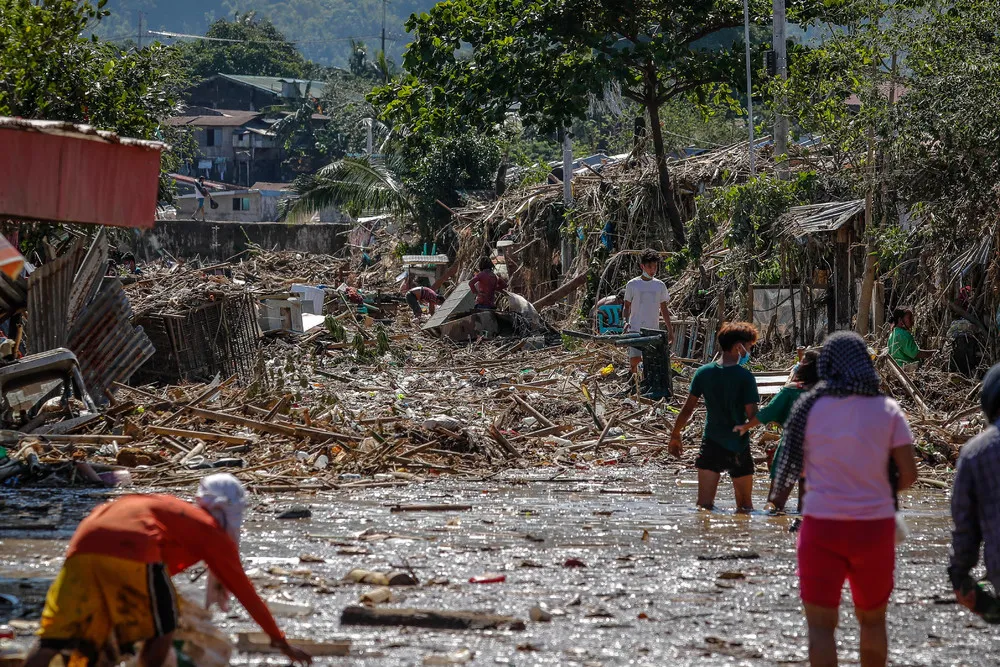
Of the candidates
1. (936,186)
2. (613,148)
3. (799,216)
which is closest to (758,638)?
(936,186)

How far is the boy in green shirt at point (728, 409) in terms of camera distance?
28.9 feet

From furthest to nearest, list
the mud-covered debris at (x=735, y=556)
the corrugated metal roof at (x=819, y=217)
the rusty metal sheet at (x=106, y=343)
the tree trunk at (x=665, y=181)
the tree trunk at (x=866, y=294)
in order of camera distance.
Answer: the tree trunk at (x=665, y=181) → the corrugated metal roof at (x=819, y=217) → the tree trunk at (x=866, y=294) → the rusty metal sheet at (x=106, y=343) → the mud-covered debris at (x=735, y=556)

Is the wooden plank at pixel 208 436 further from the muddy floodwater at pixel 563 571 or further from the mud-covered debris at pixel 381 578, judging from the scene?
the mud-covered debris at pixel 381 578

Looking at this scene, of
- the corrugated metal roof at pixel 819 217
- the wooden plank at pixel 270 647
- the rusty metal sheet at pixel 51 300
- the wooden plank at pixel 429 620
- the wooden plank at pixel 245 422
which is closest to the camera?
the wooden plank at pixel 270 647

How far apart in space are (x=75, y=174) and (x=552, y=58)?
14232mm

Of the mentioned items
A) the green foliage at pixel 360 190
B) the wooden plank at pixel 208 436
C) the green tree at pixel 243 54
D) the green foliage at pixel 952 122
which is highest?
the green tree at pixel 243 54

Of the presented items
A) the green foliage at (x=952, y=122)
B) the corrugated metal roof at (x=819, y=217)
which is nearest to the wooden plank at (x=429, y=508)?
the green foliage at (x=952, y=122)

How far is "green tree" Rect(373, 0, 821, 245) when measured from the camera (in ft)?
72.1

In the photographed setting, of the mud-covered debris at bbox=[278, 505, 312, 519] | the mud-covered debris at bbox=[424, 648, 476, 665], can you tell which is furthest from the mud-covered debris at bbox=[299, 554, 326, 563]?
the mud-covered debris at bbox=[424, 648, 476, 665]

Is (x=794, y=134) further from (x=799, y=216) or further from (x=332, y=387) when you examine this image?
(x=332, y=387)

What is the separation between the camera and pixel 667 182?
22.7 meters

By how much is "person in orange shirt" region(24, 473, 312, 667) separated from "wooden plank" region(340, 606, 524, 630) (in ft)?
5.14

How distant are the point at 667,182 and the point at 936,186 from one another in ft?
26.0

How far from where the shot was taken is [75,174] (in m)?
9.45
